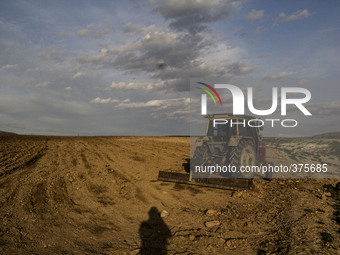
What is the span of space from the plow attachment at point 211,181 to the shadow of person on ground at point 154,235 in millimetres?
2756

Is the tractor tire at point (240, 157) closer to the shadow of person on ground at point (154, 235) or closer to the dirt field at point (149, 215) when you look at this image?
the dirt field at point (149, 215)

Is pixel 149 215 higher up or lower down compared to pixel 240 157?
lower down

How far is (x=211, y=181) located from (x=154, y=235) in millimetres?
3857

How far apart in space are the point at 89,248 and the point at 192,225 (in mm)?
2244

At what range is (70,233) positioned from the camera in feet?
16.8

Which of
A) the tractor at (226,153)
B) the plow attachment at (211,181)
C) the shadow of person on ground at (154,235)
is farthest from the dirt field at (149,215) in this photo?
the tractor at (226,153)

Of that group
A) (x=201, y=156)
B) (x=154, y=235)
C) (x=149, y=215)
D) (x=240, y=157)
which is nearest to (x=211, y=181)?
(x=240, y=157)

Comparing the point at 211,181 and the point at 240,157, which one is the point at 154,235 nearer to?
the point at 211,181

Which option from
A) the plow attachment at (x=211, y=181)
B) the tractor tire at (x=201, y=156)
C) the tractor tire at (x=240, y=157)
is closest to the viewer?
the plow attachment at (x=211, y=181)

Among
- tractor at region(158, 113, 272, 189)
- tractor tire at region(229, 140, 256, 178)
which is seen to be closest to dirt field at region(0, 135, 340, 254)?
tractor at region(158, 113, 272, 189)

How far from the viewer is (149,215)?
631 centimetres

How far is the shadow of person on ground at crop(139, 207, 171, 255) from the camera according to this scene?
4.58m

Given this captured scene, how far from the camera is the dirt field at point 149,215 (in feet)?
15.3

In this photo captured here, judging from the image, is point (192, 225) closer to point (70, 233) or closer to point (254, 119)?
point (70, 233)
